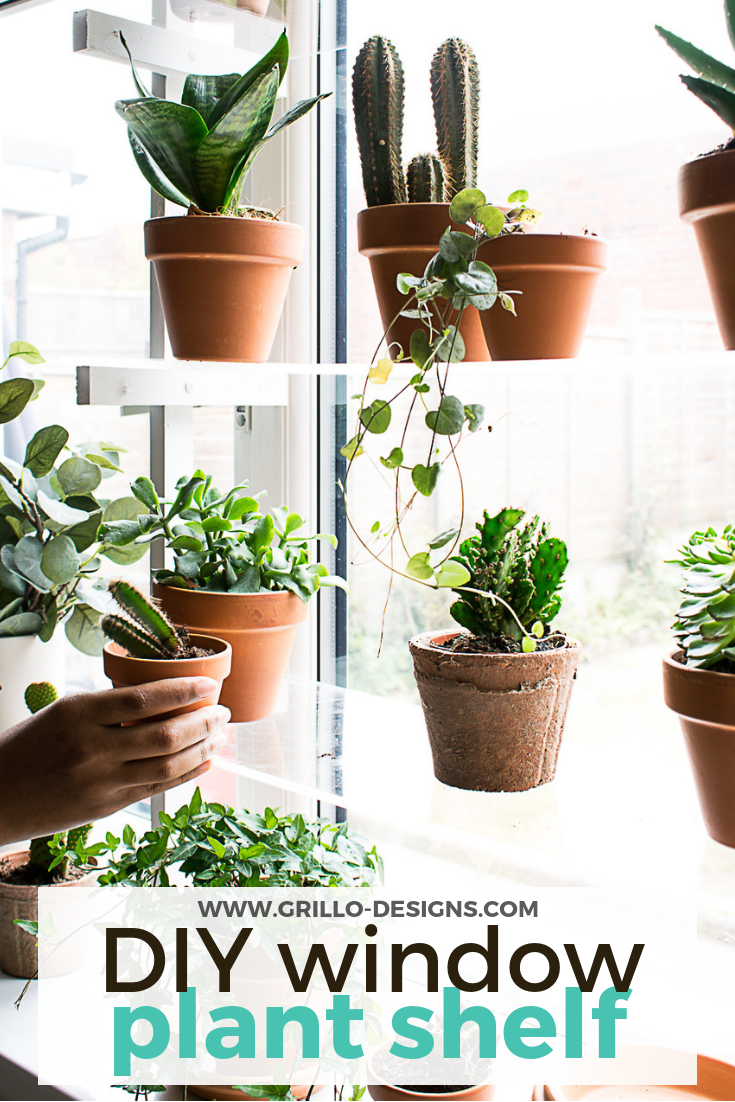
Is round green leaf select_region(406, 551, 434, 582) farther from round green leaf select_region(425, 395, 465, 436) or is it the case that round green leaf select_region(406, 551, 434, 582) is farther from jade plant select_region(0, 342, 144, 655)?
jade plant select_region(0, 342, 144, 655)

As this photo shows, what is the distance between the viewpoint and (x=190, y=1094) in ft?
3.72

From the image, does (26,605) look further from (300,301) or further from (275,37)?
(275,37)

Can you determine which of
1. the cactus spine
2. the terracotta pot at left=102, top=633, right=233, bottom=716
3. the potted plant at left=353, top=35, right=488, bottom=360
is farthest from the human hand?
the cactus spine

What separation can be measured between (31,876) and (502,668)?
854 mm

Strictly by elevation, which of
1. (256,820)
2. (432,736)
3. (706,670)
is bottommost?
(256,820)

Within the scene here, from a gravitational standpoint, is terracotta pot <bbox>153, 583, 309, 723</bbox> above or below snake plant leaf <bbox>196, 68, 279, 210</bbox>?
below

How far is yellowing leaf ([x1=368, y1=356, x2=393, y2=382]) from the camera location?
3.39 ft

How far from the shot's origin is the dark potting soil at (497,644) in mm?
1000

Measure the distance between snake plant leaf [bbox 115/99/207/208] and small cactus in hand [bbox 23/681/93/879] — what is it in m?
0.67

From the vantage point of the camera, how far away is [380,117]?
107cm

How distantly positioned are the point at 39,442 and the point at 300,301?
43cm

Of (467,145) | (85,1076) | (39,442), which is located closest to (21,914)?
(85,1076)

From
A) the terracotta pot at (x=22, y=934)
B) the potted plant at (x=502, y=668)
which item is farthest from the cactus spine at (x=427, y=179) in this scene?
the terracotta pot at (x=22, y=934)

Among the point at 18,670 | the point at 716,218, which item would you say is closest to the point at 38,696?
the point at 18,670
